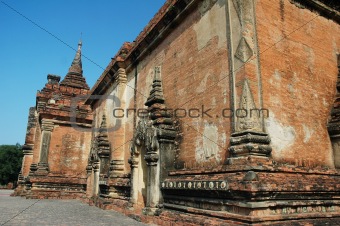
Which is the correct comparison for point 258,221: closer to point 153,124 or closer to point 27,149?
point 153,124

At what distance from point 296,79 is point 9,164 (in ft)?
172

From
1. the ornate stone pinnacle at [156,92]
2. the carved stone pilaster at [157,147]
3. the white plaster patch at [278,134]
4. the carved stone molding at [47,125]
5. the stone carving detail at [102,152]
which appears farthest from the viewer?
the carved stone molding at [47,125]

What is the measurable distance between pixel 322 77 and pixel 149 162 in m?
5.09

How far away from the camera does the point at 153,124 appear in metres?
9.18

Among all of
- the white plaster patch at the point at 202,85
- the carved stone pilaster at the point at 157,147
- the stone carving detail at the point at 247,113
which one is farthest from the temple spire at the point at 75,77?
the stone carving detail at the point at 247,113

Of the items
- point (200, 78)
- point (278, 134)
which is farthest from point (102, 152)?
point (278, 134)

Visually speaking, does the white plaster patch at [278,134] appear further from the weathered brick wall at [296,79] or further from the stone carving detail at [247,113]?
the stone carving detail at [247,113]

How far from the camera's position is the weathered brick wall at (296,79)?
6.54 metres

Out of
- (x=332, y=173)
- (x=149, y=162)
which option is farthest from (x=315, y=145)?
(x=149, y=162)

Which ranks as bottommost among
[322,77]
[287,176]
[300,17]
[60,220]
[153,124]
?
[60,220]

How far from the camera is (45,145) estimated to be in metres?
17.5

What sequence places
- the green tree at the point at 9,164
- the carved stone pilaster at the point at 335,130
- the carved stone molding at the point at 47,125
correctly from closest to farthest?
the carved stone pilaster at the point at 335,130
the carved stone molding at the point at 47,125
the green tree at the point at 9,164

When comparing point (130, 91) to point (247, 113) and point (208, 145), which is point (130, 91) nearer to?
point (208, 145)

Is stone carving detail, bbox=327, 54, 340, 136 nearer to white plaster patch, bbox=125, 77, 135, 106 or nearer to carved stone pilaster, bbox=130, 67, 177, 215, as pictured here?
carved stone pilaster, bbox=130, 67, 177, 215
